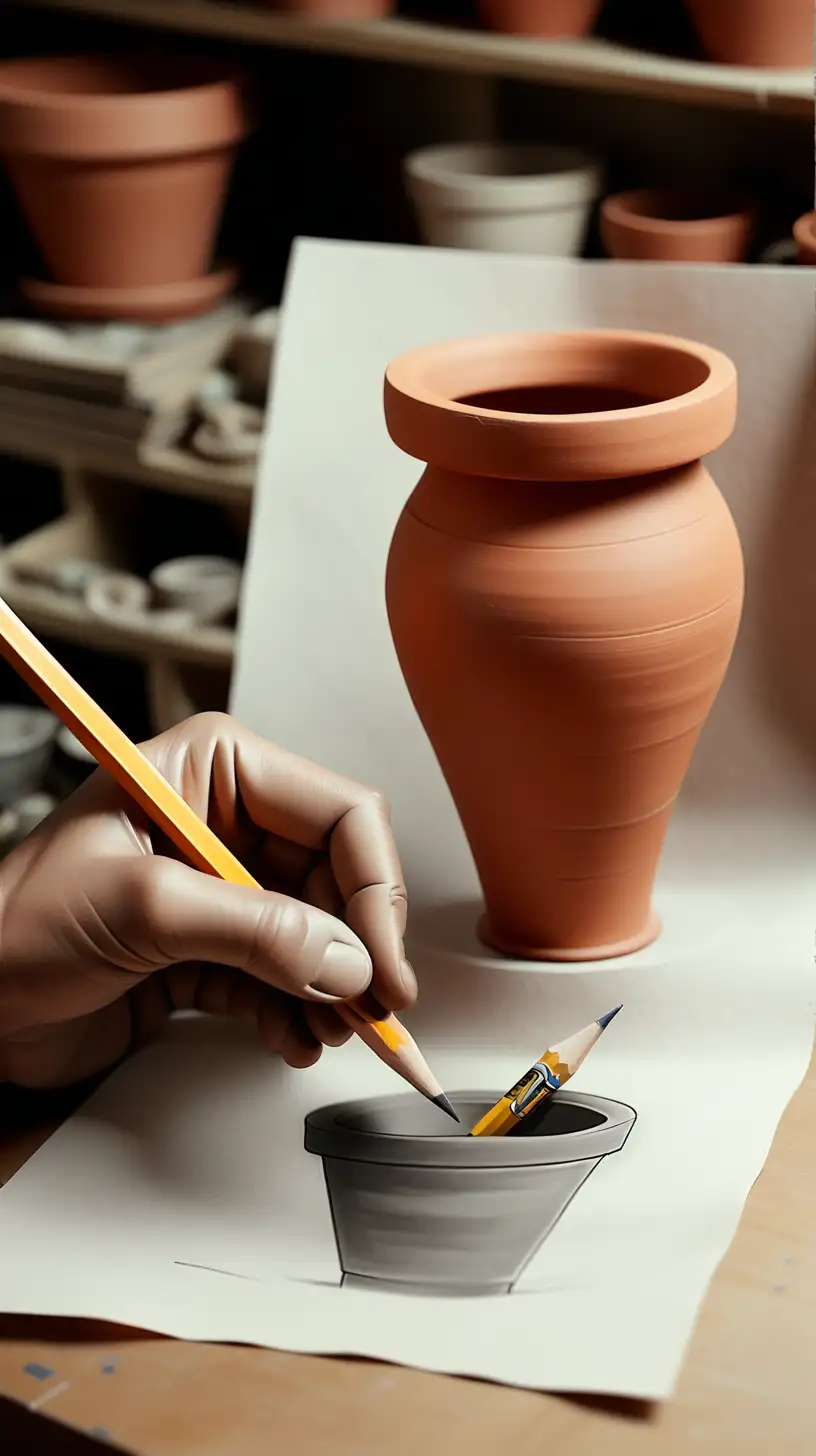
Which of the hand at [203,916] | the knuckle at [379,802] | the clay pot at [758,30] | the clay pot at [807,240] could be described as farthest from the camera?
the clay pot at [758,30]

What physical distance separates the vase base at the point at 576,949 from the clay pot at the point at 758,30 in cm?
64

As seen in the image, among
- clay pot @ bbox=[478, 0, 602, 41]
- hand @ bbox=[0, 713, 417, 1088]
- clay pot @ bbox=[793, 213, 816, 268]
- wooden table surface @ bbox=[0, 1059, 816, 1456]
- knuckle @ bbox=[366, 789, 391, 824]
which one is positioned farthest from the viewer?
clay pot @ bbox=[478, 0, 602, 41]

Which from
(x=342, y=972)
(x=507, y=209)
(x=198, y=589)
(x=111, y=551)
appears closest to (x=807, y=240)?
(x=507, y=209)

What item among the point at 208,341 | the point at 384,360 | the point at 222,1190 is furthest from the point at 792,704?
the point at 208,341

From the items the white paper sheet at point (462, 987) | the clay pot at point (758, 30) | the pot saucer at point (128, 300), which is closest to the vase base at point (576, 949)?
the white paper sheet at point (462, 987)

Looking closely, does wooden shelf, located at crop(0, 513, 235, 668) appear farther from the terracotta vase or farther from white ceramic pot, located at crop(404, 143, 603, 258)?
the terracotta vase

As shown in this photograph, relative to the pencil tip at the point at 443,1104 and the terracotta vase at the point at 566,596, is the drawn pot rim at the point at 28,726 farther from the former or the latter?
the pencil tip at the point at 443,1104

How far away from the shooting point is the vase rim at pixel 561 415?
28.1 inches

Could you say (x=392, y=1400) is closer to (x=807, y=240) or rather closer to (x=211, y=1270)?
(x=211, y=1270)

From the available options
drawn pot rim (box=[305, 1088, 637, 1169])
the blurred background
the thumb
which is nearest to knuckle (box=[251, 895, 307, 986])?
the thumb

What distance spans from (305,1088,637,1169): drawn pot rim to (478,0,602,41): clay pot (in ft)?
2.79

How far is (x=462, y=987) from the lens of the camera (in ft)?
2.80

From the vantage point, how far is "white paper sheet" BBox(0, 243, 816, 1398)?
2.12 ft

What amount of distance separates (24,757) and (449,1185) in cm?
83
